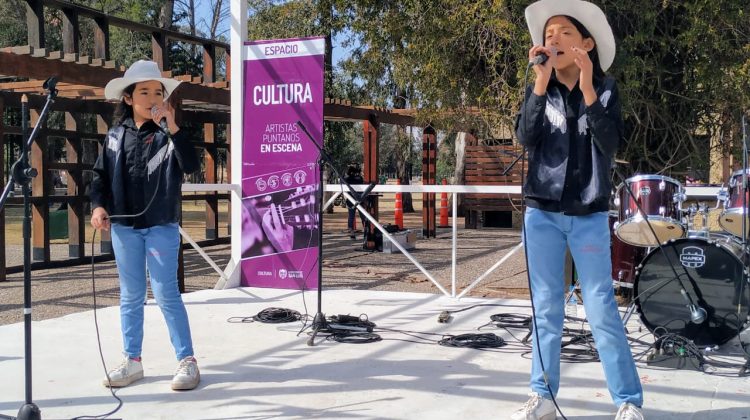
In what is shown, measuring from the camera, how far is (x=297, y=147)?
7164 mm

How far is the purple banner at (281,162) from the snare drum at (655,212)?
118 inches

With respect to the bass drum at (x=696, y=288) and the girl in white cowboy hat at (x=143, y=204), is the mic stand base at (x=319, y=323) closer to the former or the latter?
the girl in white cowboy hat at (x=143, y=204)

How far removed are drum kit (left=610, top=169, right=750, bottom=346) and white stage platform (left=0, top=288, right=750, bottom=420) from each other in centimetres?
59

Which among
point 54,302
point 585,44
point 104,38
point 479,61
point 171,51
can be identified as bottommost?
point 54,302

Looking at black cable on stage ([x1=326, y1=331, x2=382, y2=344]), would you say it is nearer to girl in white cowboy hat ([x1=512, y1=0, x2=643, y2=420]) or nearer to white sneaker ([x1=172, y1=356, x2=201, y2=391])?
white sneaker ([x1=172, y1=356, x2=201, y2=391])

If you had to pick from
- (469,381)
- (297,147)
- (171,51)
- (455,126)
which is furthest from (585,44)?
(171,51)

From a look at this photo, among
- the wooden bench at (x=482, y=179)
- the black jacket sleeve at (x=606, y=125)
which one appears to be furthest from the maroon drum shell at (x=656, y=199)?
the wooden bench at (x=482, y=179)

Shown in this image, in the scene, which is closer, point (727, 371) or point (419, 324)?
point (727, 371)

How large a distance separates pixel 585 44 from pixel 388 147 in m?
49.8

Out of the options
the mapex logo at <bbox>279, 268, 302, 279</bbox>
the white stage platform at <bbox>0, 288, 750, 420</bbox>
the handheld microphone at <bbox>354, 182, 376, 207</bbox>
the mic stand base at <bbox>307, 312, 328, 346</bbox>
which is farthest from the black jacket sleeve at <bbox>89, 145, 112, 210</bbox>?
the mapex logo at <bbox>279, 268, 302, 279</bbox>

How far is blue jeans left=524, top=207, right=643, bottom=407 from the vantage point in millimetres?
3191

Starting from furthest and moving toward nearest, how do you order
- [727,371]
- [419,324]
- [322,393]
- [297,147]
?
[297,147] → [419,324] → [727,371] → [322,393]

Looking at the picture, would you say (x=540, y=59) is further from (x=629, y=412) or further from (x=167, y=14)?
(x=167, y=14)

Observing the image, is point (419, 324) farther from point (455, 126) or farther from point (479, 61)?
→ point (455, 126)
